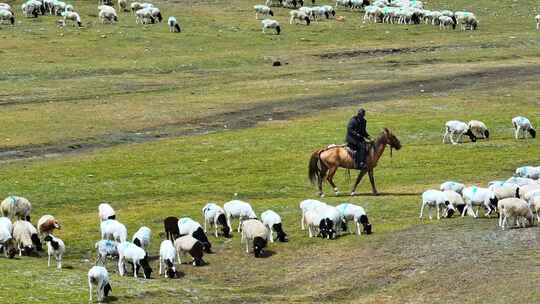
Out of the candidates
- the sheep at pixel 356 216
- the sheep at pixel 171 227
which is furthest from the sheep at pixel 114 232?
the sheep at pixel 356 216

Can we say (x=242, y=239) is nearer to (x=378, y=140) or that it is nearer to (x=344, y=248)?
(x=344, y=248)

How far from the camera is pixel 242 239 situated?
34.4 metres

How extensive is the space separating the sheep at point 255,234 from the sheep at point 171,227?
2057 millimetres

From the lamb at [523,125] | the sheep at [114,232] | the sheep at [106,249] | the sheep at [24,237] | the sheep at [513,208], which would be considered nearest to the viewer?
the sheep at [106,249]

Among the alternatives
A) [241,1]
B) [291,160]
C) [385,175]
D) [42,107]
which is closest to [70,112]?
[42,107]

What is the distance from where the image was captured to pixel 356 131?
134 ft

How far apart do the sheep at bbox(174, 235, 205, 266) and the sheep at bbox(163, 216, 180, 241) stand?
161cm

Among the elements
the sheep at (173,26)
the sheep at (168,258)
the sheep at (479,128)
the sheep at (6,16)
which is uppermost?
the sheep at (6,16)

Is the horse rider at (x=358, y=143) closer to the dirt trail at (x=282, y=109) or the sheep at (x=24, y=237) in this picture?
the sheep at (x=24, y=237)

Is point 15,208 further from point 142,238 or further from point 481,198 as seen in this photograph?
point 481,198

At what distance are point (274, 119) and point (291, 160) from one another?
12.4m

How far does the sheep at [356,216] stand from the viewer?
3406cm

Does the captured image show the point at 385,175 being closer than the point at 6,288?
No

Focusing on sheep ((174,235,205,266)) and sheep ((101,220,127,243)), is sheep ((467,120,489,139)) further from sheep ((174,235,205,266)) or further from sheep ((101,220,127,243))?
sheep ((101,220,127,243))
